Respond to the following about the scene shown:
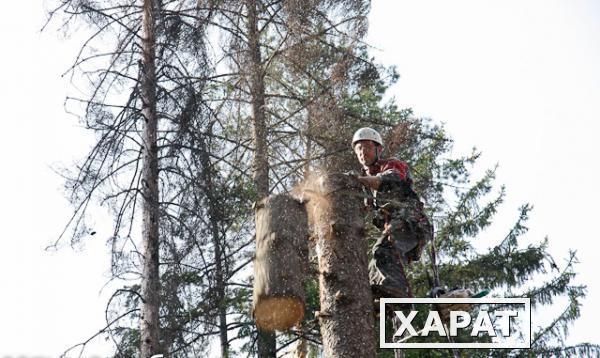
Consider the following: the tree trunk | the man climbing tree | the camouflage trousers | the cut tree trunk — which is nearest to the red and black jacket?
the man climbing tree

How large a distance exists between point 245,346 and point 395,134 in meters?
4.32

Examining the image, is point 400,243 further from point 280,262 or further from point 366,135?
point 280,262

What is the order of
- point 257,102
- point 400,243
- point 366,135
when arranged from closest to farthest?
point 400,243 < point 366,135 < point 257,102

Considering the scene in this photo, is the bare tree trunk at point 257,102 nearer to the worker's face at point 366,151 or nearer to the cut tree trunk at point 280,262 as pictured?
the worker's face at point 366,151

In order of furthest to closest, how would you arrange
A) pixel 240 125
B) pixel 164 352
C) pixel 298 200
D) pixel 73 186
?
pixel 240 125 < pixel 73 186 < pixel 164 352 < pixel 298 200

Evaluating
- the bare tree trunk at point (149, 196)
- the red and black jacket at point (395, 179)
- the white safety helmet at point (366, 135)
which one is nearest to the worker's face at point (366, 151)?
the white safety helmet at point (366, 135)

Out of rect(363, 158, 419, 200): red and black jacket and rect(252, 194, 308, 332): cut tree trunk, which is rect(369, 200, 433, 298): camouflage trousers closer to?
rect(363, 158, 419, 200): red and black jacket

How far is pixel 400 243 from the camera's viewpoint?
26.0ft

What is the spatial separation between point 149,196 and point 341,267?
4.90 meters

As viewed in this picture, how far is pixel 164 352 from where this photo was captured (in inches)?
399

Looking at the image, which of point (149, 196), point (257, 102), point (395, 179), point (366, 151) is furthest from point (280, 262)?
point (257, 102)

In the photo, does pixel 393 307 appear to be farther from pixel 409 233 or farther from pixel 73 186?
pixel 73 186

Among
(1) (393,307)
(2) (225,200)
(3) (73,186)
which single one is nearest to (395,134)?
(2) (225,200)

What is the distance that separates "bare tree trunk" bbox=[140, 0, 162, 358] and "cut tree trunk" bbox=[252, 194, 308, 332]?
378cm
